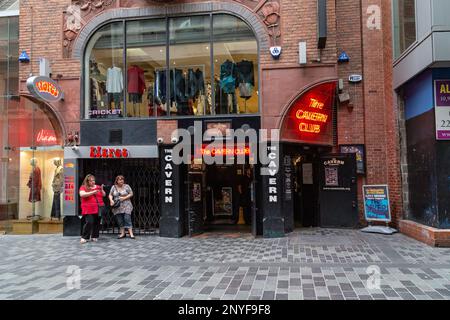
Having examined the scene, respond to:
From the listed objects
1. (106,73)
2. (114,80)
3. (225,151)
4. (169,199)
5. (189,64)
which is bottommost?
(169,199)

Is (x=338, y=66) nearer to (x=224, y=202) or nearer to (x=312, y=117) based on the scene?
(x=312, y=117)

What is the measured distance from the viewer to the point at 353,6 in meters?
12.3

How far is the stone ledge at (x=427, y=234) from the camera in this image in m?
9.08

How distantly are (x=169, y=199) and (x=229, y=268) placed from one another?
4.21 m

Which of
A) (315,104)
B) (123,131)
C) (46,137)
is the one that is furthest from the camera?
(46,137)

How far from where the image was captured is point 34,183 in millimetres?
13102

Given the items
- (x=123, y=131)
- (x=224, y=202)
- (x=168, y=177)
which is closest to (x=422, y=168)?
(x=168, y=177)

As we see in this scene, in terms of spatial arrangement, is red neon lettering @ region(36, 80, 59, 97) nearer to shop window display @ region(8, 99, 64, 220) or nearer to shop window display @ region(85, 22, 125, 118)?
shop window display @ region(85, 22, 125, 118)

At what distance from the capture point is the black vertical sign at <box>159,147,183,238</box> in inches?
451

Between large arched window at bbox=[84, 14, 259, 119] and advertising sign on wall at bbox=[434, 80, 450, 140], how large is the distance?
4.47 metres

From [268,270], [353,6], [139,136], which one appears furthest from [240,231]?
[353,6]

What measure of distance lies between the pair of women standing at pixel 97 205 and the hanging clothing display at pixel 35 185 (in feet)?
9.27

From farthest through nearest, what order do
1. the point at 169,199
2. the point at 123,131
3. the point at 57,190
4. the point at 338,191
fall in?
the point at 57,190, the point at 338,191, the point at 123,131, the point at 169,199

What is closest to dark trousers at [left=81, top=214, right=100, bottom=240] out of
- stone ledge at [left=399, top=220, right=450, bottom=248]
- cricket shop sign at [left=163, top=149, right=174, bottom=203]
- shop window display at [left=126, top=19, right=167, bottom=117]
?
cricket shop sign at [left=163, top=149, right=174, bottom=203]
